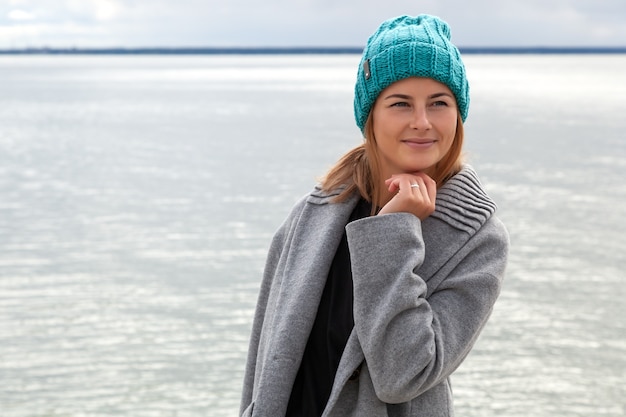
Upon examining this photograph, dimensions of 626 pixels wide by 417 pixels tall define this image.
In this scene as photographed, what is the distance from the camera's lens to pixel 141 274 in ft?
55.7

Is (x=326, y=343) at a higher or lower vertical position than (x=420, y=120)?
lower

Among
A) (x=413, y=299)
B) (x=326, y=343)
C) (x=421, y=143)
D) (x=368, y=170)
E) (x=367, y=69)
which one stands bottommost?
(x=326, y=343)

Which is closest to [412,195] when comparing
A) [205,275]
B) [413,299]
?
[413,299]

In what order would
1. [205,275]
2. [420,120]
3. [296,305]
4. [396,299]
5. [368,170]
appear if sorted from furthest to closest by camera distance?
[205,275], [368,170], [296,305], [420,120], [396,299]

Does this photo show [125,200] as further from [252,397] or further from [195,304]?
[252,397]

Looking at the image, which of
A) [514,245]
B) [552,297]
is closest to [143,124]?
[514,245]

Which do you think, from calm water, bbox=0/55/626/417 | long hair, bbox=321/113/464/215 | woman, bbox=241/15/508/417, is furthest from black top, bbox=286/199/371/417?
calm water, bbox=0/55/626/417

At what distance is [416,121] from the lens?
217cm

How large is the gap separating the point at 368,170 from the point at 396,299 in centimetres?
46

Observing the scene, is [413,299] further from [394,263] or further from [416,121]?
[416,121]

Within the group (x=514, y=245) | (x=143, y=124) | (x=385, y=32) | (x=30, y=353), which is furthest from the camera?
(x=143, y=124)

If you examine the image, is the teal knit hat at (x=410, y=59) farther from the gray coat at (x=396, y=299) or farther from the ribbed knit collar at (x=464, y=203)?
the gray coat at (x=396, y=299)

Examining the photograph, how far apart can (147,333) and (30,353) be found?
1688mm

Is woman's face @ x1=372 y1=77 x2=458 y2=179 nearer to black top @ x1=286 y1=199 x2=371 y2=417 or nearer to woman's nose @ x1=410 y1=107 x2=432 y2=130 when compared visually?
woman's nose @ x1=410 y1=107 x2=432 y2=130
